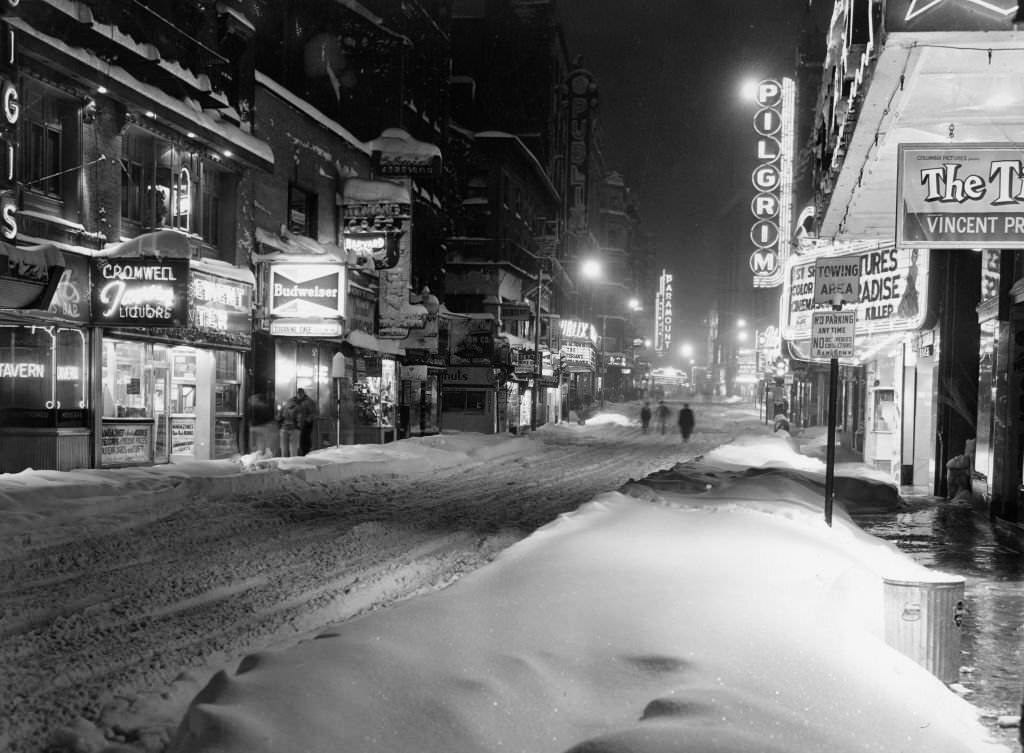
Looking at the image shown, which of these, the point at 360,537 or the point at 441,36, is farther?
the point at 441,36

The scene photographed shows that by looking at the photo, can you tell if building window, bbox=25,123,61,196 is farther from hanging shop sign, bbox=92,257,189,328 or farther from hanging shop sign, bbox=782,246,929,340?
hanging shop sign, bbox=782,246,929,340

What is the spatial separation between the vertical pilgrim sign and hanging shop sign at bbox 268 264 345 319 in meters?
14.0

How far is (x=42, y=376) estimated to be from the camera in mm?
15984

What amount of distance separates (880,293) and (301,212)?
16330 mm

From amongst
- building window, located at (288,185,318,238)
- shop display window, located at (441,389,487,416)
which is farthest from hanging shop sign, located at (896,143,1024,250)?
shop display window, located at (441,389,487,416)

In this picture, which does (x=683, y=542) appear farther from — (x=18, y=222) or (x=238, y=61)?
(x=238, y=61)

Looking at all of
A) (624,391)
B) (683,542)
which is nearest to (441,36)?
(683,542)

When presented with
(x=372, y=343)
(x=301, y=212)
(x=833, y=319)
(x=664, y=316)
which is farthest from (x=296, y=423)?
(x=664, y=316)

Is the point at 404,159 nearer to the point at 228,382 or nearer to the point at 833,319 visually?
the point at 228,382

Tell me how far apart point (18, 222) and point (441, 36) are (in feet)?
89.4

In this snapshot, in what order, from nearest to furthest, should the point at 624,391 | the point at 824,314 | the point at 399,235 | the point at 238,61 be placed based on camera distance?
1. the point at 824,314
2. the point at 238,61
3. the point at 399,235
4. the point at 624,391

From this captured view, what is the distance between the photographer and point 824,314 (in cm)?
1143

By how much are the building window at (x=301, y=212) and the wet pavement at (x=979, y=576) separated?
17801mm

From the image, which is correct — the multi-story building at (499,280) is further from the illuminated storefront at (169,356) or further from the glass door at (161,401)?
the glass door at (161,401)
